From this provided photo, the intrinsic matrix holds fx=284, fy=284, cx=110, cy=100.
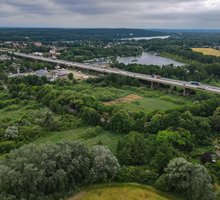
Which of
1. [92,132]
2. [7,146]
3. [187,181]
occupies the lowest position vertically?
[92,132]

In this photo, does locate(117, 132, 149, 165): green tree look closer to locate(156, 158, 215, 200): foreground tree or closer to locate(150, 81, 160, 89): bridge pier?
locate(156, 158, 215, 200): foreground tree

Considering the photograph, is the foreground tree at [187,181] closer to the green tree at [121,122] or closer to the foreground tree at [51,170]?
the foreground tree at [51,170]

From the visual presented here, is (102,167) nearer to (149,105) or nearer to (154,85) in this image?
(149,105)

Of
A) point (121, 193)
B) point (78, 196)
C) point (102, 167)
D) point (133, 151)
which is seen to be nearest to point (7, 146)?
point (78, 196)

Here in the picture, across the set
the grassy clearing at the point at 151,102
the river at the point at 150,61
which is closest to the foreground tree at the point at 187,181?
the grassy clearing at the point at 151,102

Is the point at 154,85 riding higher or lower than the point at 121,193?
lower

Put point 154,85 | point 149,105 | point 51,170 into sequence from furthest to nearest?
1. point 154,85
2. point 149,105
3. point 51,170

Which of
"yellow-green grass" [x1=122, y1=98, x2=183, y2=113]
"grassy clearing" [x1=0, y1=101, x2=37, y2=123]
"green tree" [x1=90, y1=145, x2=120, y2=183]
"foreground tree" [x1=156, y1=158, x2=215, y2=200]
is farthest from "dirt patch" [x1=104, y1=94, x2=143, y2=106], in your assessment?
"foreground tree" [x1=156, y1=158, x2=215, y2=200]

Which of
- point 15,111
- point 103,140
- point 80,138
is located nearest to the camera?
point 103,140
